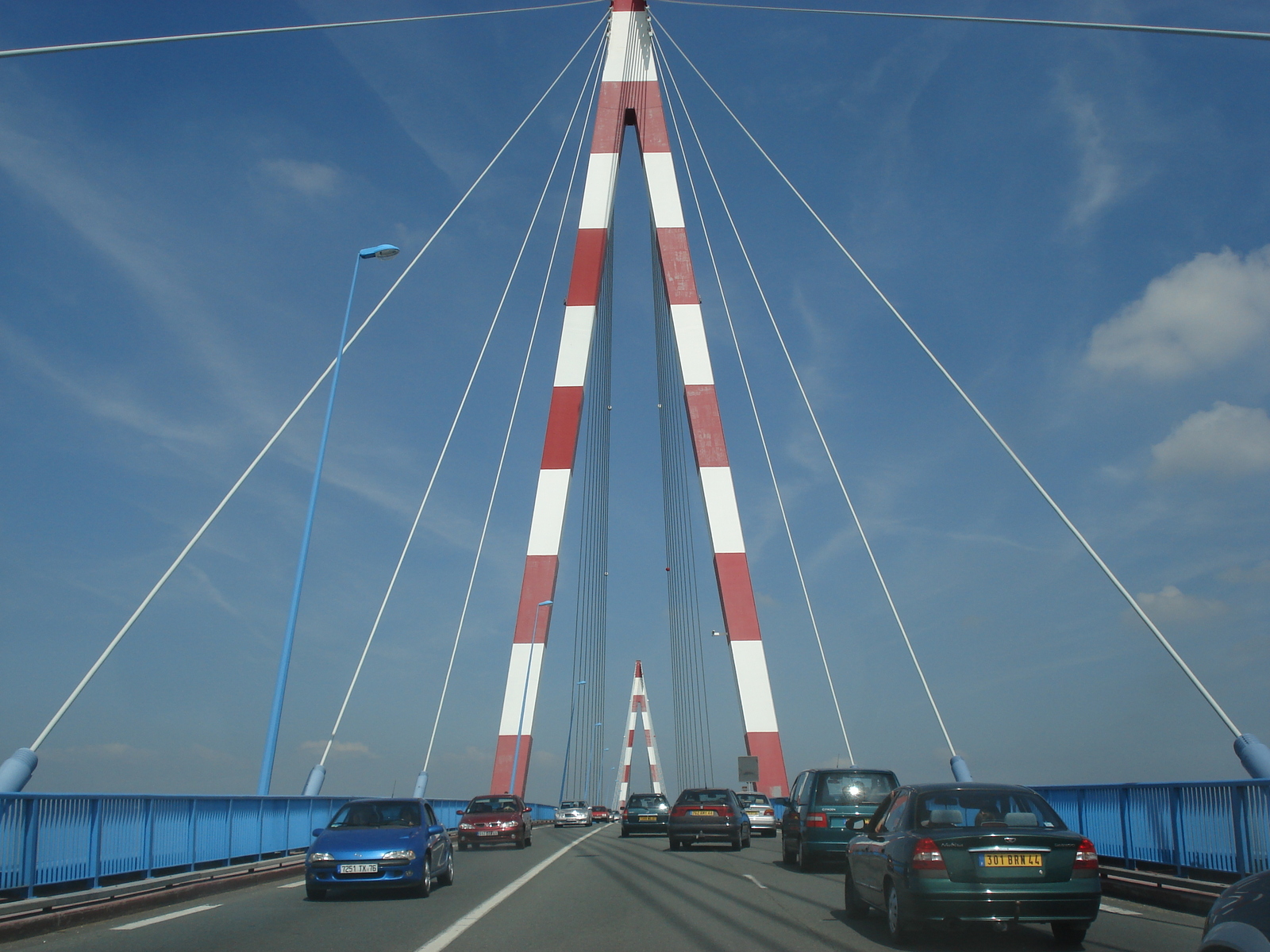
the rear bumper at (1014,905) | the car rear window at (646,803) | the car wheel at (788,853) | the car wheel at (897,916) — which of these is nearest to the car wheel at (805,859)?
the car wheel at (788,853)

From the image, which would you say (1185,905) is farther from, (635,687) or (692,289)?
(635,687)

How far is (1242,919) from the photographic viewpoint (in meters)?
4.04

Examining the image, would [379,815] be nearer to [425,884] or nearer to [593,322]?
[425,884]

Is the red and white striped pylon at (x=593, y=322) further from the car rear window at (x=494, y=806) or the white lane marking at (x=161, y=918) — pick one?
the white lane marking at (x=161, y=918)

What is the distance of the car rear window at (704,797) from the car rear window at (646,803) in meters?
8.63

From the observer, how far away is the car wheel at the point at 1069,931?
7901 mm

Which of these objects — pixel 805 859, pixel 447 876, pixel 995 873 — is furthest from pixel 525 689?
pixel 995 873

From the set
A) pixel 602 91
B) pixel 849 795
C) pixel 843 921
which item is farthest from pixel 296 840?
pixel 602 91

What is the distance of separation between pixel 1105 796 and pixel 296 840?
12529 mm

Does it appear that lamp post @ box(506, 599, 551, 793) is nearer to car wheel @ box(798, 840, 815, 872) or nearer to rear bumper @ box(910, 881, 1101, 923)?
car wheel @ box(798, 840, 815, 872)

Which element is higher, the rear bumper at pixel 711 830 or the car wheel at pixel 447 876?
the car wheel at pixel 447 876

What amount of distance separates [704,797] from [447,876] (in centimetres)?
996

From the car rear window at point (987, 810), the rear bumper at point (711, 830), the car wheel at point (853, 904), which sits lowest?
the rear bumper at point (711, 830)

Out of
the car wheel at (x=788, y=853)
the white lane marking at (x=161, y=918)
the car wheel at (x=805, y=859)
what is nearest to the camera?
the white lane marking at (x=161, y=918)
